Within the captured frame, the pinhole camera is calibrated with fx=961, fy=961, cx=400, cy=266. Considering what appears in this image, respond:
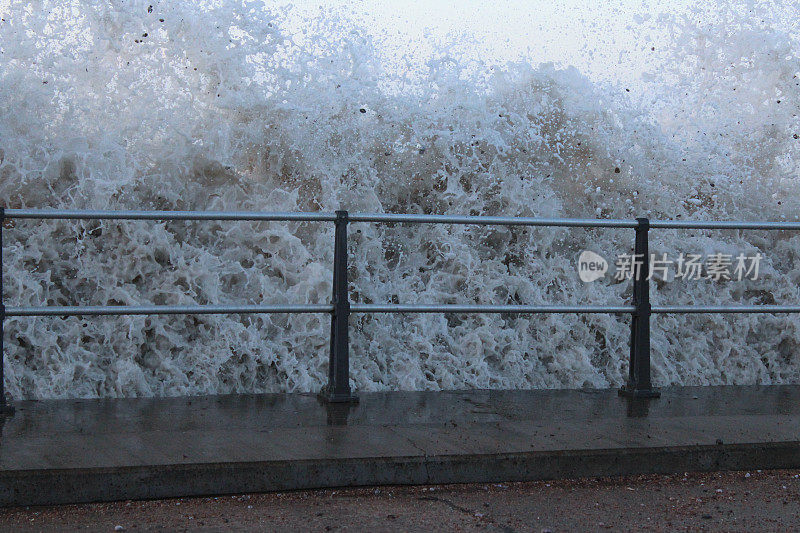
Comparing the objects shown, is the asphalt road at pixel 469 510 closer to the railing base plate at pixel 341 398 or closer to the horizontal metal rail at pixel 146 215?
the railing base plate at pixel 341 398

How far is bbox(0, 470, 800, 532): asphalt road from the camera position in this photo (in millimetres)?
3207

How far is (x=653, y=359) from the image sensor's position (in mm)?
7121

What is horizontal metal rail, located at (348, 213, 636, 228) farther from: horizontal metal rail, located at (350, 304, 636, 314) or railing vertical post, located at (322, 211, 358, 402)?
horizontal metal rail, located at (350, 304, 636, 314)

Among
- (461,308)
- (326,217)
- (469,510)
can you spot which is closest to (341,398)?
(461,308)

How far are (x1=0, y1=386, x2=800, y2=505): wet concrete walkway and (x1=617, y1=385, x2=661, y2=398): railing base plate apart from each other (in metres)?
0.13

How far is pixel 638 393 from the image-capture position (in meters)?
5.29

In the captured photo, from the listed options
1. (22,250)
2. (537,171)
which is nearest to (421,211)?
(537,171)

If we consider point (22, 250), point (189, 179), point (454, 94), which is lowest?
point (22, 250)

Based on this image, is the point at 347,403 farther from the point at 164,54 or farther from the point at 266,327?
the point at 164,54

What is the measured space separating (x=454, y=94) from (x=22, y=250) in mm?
4504

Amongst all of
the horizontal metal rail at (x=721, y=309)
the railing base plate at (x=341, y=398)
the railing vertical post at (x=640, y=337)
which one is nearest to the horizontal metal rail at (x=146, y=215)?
the railing base plate at (x=341, y=398)

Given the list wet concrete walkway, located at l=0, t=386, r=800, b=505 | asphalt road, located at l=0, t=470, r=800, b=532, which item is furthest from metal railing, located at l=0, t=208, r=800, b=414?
asphalt road, located at l=0, t=470, r=800, b=532

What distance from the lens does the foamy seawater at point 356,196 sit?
21.3 feet

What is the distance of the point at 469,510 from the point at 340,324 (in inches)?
63.0
